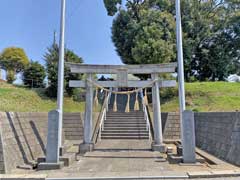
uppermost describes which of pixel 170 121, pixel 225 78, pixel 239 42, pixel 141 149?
pixel 239 42

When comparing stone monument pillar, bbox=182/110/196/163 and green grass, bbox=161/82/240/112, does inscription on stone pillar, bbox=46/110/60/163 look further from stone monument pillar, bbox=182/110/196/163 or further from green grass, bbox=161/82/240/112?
green grass, bbox=161/82/240/112

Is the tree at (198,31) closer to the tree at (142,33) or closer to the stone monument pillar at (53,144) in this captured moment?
the tree at (142,33)

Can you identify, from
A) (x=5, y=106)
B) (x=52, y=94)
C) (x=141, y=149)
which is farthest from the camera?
(x=52, y=94)

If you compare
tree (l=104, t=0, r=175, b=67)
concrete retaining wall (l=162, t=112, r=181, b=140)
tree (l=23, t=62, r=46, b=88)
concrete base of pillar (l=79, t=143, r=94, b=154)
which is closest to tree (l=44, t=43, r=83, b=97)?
tree (l=23, t=62, r=46, b=88)

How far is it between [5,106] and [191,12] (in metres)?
15.8

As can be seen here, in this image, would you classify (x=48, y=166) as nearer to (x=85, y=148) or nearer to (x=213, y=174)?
(x=85, y=148)

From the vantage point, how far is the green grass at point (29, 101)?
539 inches

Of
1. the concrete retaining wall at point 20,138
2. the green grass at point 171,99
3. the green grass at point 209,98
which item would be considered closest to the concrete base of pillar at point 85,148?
the concrete retaining wall at point 20,138

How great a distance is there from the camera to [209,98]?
14.5 m

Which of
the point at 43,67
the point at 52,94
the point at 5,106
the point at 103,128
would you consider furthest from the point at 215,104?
the point at 43,67

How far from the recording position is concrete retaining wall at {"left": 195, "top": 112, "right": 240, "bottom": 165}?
5.86 metres

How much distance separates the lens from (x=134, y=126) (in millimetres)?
11781

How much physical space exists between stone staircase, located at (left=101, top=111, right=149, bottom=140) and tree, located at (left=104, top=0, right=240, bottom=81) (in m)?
6.72

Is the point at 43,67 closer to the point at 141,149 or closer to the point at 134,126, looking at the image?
the point at 134,126
